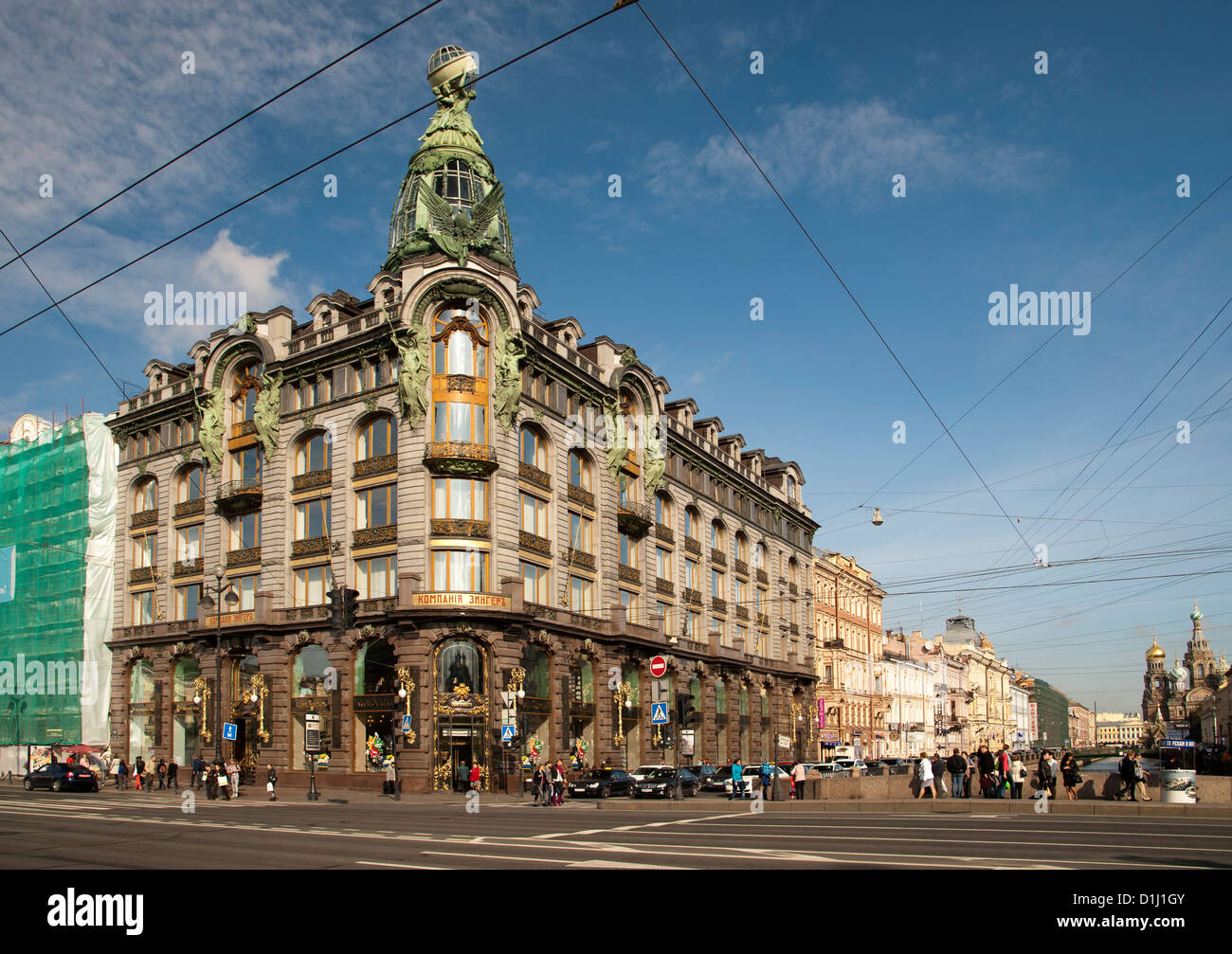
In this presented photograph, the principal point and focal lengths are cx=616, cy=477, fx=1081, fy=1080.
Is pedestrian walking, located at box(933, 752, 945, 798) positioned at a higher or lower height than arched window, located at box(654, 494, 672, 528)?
lower

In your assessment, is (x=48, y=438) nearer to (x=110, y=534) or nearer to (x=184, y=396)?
(x=110, y=534)

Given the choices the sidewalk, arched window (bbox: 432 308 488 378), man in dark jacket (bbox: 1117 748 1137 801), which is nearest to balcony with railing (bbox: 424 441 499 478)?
arched window (bbox: 432 308 488 378)

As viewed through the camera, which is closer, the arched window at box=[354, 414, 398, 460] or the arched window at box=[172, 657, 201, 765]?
the arched window at box=[354, 414, 398, 460]

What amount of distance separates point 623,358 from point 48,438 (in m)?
38.1

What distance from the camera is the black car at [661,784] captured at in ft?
151

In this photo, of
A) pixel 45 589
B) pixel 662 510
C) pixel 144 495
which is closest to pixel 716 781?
pixel 662 510

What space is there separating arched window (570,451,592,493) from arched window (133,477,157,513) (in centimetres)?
2517

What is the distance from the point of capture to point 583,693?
5425 centimetres

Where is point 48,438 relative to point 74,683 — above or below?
above

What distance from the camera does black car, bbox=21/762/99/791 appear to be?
4719cm

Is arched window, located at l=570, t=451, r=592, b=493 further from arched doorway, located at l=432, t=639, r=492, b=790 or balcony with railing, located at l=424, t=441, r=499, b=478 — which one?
arched doorway, located at l=432, t=639, r=492, b=790

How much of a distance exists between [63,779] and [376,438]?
66.5ft
